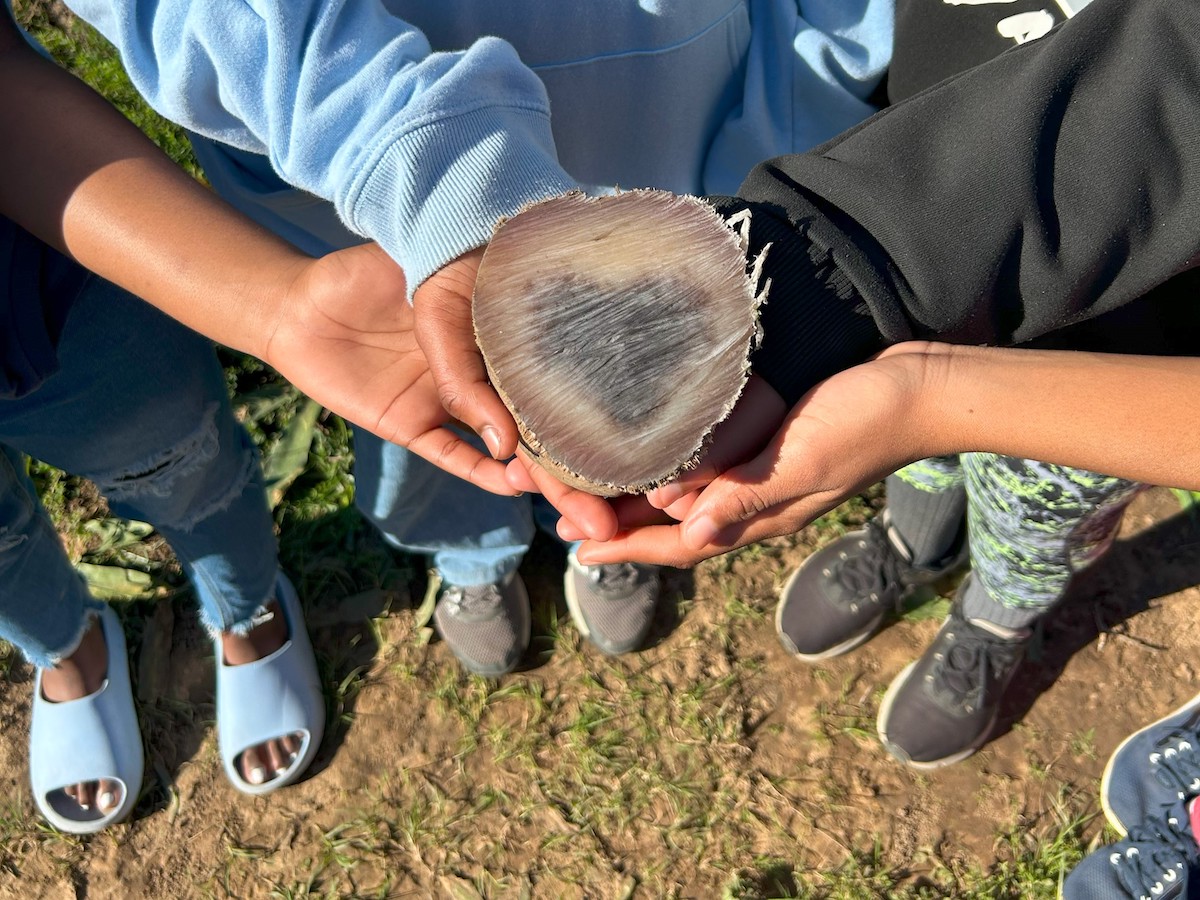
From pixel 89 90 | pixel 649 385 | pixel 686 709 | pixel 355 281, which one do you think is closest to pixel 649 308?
pixel 649 385

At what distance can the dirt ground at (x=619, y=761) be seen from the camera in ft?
7.88

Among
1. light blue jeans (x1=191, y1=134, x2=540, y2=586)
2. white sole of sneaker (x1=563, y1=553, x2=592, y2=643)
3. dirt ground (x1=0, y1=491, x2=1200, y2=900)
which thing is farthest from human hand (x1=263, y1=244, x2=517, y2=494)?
dirt ground (x1=0, y1=491, x2=1200, y2=900)

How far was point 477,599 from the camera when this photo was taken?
262cm

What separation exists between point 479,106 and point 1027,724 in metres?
2.25

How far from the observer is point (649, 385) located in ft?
4.26

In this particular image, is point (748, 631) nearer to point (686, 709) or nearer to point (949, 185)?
point (686, 709)

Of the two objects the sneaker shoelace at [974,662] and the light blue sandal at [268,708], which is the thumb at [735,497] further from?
the light blue sandal at [268,708]

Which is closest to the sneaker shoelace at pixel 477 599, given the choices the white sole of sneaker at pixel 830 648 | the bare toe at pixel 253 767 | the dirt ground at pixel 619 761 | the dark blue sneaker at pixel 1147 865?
the dirt ground at pixel 619 761

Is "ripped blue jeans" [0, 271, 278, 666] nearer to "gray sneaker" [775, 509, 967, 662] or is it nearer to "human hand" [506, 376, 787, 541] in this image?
"human hand" [506, 376, 787, 541]

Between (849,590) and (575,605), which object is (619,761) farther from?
(849,590)

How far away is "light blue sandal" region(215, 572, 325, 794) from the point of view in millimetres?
2498

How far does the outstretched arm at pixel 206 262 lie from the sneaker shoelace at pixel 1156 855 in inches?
76.0

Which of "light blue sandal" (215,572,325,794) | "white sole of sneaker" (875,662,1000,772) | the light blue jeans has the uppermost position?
the light blue jeans

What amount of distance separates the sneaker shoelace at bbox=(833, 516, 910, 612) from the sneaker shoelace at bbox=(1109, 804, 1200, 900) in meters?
0.83
